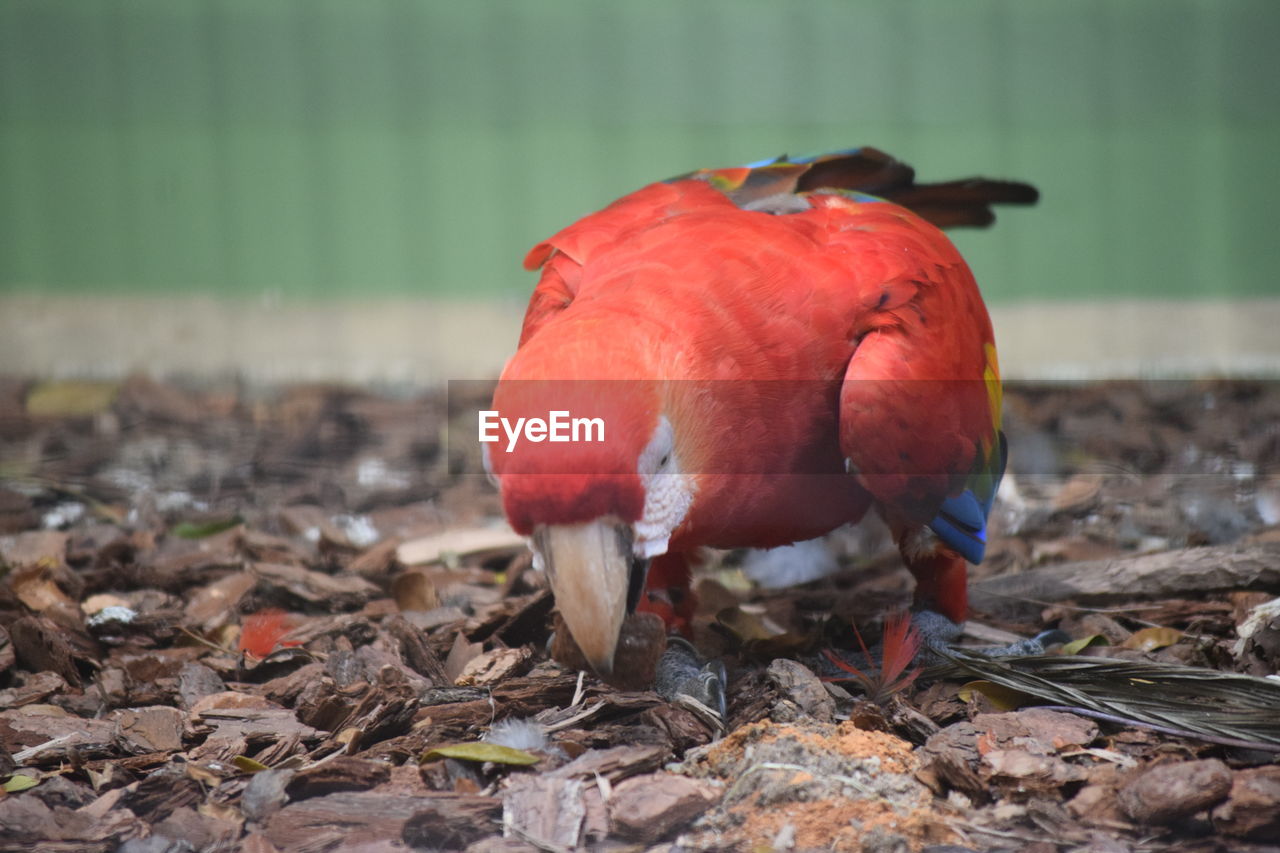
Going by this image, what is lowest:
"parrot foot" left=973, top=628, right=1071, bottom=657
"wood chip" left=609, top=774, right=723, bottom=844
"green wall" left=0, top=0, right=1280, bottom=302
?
"parrot foot" left=973, top=628, right=1071, bottom=657

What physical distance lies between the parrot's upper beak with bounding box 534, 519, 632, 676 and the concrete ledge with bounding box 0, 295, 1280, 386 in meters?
3.83

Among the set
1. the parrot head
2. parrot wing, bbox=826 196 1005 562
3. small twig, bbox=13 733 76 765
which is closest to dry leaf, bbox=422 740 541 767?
the parrot head

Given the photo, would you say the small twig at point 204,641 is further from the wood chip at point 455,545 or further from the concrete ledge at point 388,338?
the concrete ledge at point 388,338

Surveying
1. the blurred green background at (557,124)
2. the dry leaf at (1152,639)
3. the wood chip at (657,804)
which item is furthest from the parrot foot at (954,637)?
the blurred green background at (557,124)

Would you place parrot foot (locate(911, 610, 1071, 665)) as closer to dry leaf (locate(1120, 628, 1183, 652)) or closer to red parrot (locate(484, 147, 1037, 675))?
red parrot (locate(484, 147, 1037, 675))

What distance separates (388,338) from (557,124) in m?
1.37

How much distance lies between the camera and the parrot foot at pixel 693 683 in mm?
2203

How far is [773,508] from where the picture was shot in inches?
90.5

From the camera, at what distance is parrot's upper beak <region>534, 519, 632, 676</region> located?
6.00 ft

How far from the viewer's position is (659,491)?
1896 mm

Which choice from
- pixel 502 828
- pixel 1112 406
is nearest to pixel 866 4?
pixel 1112 406

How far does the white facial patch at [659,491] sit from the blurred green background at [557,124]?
376 centimetres

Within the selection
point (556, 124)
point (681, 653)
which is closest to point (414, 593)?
point (681, 653)

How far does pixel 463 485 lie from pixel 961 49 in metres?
3.16
